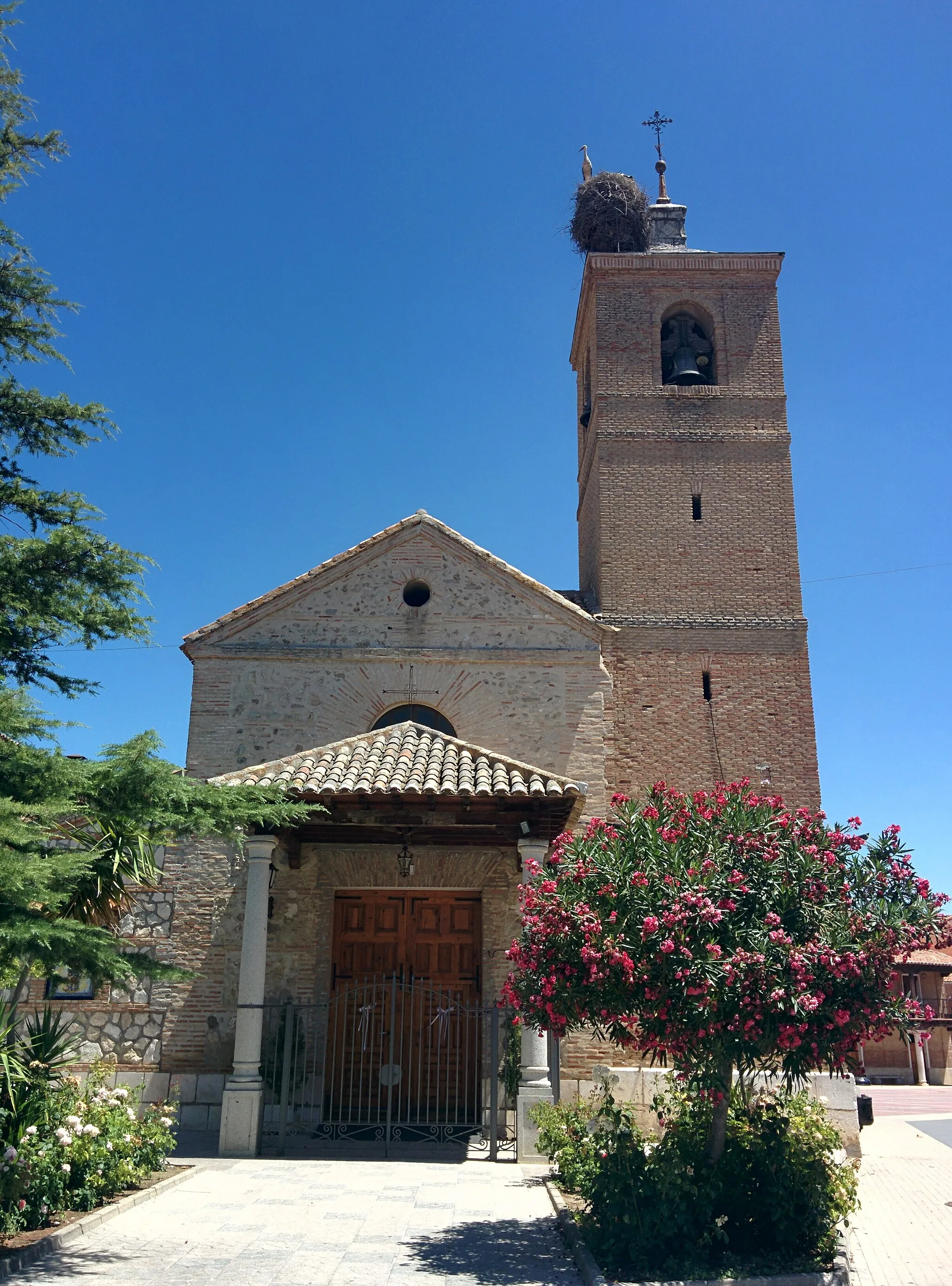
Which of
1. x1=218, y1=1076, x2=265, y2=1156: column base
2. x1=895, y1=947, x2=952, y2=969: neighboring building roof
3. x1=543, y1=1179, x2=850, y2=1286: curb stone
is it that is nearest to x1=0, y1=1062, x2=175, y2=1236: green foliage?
x1=218, y1=1076, x2=265, y2=1156: column base

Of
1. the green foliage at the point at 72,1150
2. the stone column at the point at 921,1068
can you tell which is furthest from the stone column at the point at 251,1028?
the stone column at the point at 921,1068

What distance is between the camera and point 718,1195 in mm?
7125

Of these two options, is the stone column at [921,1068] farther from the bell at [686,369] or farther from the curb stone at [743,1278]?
the curb stone at [743,1278]

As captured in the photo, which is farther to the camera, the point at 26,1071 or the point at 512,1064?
the point at 512,1064

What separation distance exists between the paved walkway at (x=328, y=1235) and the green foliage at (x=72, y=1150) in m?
0.37

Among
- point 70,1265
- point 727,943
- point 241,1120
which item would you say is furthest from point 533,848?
point 70,1265

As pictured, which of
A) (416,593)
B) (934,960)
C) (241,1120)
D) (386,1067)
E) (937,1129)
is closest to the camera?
(241,1120)

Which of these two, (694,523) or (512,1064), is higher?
(694,523)

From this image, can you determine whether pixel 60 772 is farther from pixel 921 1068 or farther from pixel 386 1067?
pixel 921 1068

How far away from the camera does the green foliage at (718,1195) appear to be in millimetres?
6754

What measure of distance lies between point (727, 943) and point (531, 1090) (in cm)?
490

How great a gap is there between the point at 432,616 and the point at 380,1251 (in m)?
9.55

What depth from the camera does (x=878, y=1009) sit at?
6926 millimetres

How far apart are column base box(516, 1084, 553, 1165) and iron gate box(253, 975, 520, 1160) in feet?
1.25
